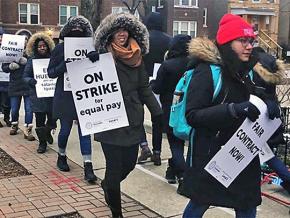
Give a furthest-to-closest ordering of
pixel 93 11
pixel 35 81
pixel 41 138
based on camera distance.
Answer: pixel 93 11
pixel 41 138
pixel 35 81

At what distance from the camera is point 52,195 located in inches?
198

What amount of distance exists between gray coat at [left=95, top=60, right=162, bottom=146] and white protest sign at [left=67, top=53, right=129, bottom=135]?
0.07m

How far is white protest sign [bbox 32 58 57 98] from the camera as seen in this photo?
6820mm

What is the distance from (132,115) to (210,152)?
1329mm

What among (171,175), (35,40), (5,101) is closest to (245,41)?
(171,175)

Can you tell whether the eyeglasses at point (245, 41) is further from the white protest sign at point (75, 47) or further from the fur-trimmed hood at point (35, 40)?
the fur-trimmed hood at point (35, 40)

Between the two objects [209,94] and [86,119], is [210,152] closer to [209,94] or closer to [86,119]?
[209,94]

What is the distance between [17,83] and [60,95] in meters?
2.96

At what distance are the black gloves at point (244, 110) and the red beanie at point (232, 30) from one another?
45cm

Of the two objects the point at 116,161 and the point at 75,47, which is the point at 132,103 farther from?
the point at 75,47

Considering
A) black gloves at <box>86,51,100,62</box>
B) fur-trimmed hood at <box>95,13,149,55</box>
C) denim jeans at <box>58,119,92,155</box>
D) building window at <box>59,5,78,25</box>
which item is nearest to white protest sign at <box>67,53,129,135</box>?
black gloves at <box>86,51,100,62</box>

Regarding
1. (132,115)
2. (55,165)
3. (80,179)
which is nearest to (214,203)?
(132,115)

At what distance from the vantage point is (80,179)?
18.4 feet

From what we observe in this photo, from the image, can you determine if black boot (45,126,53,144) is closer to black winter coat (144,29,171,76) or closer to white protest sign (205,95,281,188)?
black winter coat (144,29,171,76)
